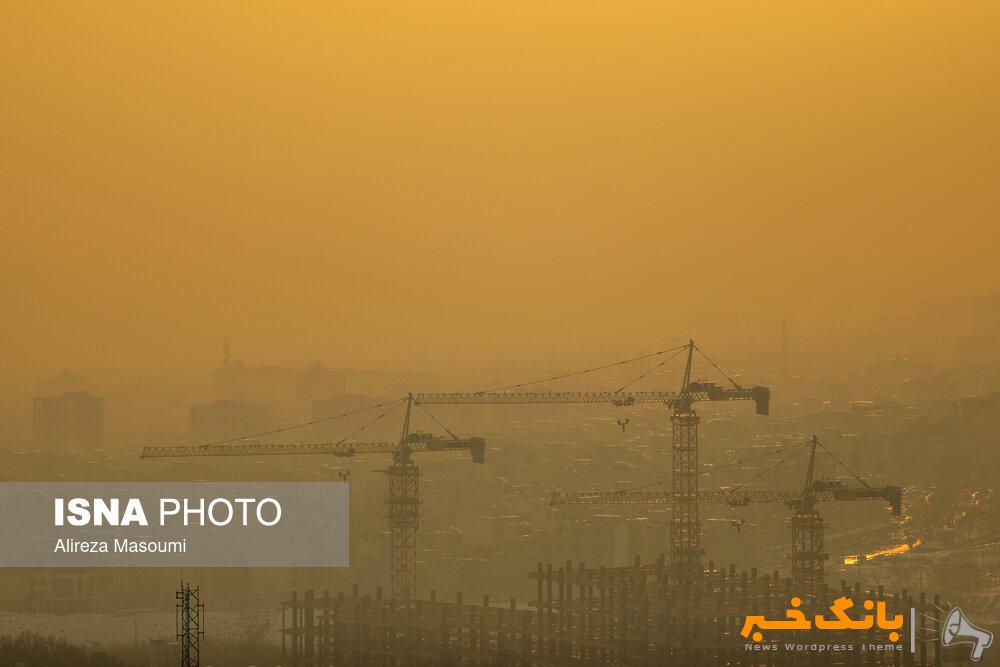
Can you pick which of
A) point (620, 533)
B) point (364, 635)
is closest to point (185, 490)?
point (620, 533)

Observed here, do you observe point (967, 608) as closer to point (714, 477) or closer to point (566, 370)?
point (714, 477)

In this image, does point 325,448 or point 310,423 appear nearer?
point 325,448

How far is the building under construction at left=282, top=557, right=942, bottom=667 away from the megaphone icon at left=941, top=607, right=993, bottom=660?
343 mm

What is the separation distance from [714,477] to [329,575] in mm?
23406

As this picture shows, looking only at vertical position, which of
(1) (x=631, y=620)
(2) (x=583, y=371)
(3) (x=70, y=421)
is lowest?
(1) (x=631, y=620)

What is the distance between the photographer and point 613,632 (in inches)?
1550

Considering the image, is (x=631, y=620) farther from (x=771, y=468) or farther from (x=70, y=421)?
(x=70, y=421)

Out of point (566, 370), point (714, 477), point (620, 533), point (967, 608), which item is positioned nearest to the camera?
point (967, 608)

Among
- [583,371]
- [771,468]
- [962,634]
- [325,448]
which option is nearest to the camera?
[962,634]

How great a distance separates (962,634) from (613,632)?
8.18m

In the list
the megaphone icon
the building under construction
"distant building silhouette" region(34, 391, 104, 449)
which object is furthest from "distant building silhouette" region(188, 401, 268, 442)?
the megaphone icon

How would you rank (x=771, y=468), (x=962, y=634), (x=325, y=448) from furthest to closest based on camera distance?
(x=771, y=468) < (x=325, y=448) < (x=962, y=634)

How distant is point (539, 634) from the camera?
3909 cm

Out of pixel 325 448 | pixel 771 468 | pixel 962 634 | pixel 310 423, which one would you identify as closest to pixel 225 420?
pixel 310 423
